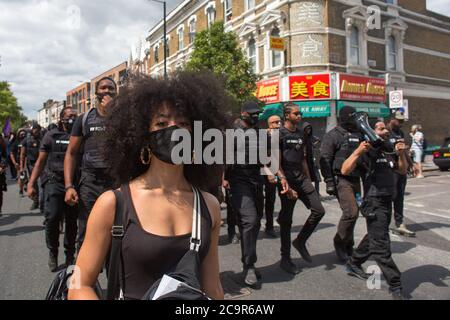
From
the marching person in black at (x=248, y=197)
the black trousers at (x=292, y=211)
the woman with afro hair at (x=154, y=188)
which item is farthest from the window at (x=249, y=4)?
the woman with afro hair at (x=154, y=188)

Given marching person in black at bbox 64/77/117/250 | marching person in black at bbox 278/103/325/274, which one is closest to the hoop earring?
marching person in black at bbox 64/77/117/250

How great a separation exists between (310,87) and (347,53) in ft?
8.95

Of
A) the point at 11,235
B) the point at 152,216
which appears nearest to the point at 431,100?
the point at 11,235

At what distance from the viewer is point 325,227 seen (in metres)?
6.34

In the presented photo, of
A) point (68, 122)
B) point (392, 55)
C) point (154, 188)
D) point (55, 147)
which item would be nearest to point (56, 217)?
point (55, 147)

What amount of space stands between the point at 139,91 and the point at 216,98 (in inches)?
15.7

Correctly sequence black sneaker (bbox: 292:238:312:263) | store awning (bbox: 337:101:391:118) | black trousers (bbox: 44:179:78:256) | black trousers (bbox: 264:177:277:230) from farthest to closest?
store awning (bbox: 337:101:391:118) < black trousers (bbox: 264:177:277:230) < black sneaker (bbox: 292:238:312:263) < black trousers (bbox: 44:179:78:256)

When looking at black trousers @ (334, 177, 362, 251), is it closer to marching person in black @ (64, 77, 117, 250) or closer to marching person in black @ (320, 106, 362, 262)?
marching person in black @ (320, 106, 362, 262)

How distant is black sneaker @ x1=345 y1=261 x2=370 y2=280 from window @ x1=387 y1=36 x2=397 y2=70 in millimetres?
18603

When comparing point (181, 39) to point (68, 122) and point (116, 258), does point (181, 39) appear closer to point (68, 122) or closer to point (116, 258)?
point (68, 122)

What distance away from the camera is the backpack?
4.05ft

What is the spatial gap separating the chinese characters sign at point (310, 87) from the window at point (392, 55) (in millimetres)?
5339

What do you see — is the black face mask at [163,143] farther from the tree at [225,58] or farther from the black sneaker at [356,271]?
the tree at [225,58]

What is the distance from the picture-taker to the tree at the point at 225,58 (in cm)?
1454
